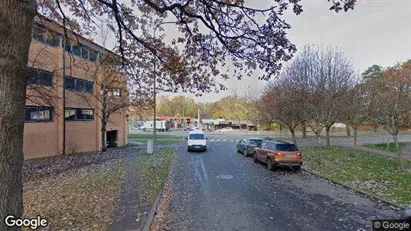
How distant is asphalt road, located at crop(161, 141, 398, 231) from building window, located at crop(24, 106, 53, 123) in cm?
1310

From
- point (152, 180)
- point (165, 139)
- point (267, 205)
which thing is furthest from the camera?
point (165, 139)

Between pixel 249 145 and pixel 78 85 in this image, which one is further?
pixel 78 85

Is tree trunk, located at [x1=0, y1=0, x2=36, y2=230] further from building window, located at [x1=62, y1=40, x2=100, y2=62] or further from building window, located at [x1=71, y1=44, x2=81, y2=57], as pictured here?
building window, located at [x1=71, y1=44, x2=81, y2=57]

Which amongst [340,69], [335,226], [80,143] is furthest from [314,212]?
[80,143]

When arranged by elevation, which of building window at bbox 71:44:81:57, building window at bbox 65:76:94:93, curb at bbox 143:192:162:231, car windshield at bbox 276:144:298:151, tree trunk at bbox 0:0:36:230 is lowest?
curb at bbox 143:192:162:231

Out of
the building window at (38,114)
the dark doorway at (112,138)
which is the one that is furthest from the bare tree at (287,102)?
the dark doorway at (112,138)

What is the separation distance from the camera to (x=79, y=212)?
7316 mm

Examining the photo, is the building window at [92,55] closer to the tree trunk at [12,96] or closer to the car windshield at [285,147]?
the car windshield at [285,147]

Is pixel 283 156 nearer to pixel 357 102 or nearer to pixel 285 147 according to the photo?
pixel 285 147

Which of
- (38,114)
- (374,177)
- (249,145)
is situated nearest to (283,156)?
(374,177)

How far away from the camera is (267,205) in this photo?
866cm

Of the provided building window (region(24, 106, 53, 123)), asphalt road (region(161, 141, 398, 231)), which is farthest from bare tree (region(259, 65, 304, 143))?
building window (region(24, 106, 53, 123))

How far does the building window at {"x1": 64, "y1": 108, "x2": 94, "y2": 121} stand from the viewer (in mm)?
25297

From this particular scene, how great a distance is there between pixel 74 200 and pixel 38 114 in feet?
50.7
